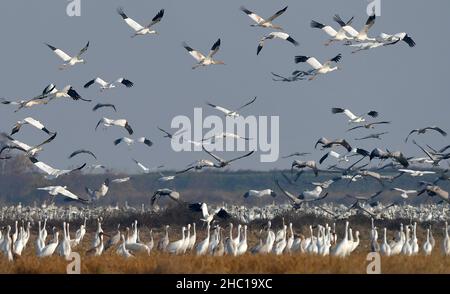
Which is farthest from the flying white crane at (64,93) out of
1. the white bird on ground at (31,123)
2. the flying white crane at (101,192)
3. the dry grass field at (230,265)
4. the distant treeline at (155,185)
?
the distant treeline at (155,185)

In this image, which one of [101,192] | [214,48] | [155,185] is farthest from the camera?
[155,185]

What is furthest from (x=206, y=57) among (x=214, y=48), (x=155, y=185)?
(x=155, y=185)

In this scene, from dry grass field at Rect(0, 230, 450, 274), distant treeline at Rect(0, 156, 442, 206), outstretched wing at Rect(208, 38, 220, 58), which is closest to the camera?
dry grass field at Rect(0, 230, 450, 274)

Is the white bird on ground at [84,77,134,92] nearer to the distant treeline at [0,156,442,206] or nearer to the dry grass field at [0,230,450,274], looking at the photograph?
the dry grass field at [0,230,450,274]

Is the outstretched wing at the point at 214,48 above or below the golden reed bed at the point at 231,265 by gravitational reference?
above

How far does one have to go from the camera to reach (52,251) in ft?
113

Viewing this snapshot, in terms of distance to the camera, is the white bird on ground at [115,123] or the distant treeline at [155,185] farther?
the distant treeline at [155,185]

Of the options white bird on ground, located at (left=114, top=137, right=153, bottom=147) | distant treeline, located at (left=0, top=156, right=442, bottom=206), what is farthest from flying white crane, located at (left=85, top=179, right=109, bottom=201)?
distant treeline, located at (left=0, top=156, right=442, bottom=206)

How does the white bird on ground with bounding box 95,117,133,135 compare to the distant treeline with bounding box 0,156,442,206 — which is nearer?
the white bird on ground with bounding box 95,117,133,135

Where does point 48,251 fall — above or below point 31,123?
below

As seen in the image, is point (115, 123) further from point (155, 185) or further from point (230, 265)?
point (155, 185)

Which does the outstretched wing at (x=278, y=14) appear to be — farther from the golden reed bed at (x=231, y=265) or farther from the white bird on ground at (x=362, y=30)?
the golden reed bed at (x=231, y=265)

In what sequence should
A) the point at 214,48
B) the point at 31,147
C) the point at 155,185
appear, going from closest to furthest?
1. the point at 31,147
2. the point at 214,48
3. the point at 155,185
